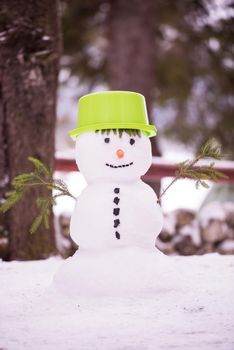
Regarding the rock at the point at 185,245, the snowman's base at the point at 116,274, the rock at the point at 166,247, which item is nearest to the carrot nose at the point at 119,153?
the snowman's base at the point at 116,274

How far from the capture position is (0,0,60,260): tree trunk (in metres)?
2.84

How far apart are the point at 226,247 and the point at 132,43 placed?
2.91 meters

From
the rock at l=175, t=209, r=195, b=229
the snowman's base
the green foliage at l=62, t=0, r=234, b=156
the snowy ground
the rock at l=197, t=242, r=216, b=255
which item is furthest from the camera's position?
the green foliage at l=62, t=0, r=234, b=156

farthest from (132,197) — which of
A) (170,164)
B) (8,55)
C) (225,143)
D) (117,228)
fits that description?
(225,143)

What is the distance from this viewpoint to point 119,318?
1493mm

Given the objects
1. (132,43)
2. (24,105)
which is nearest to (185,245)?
(24,105)

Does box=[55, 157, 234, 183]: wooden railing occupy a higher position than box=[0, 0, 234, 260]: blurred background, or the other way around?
box=[0, 0, 234, 260]: blurred background

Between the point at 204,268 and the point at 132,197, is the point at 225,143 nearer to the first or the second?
the point at 204,268

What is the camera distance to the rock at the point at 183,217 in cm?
497

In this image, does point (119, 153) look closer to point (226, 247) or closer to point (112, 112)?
point (112, 112)

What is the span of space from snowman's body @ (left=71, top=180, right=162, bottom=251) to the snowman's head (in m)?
0.06

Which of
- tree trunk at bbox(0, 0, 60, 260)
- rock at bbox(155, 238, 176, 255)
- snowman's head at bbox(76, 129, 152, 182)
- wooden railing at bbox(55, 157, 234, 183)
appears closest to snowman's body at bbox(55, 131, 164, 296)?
snowman's head at bbox(76, 129, 152, 182)

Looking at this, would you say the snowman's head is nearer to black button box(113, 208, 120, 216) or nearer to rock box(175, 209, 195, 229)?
black button box(113, 208, 120, 216)

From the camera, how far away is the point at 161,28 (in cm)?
652
